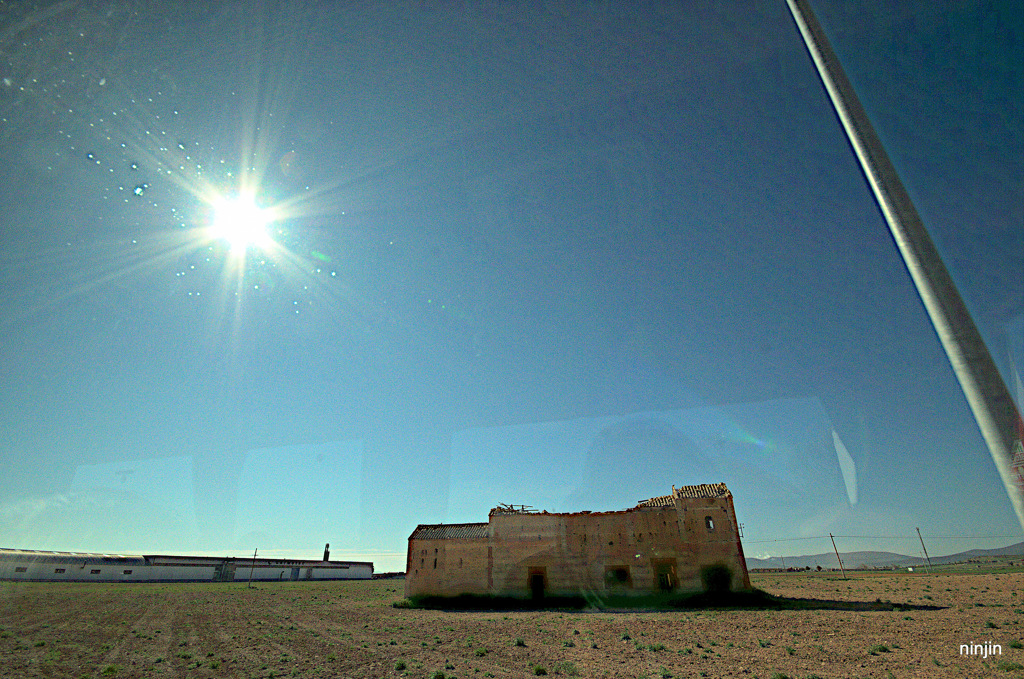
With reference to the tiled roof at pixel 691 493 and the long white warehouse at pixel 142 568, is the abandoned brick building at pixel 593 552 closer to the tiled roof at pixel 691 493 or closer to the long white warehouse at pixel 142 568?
the tiled roof at pixel 691 493

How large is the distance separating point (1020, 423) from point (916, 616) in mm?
27466

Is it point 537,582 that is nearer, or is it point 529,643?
point 529,643

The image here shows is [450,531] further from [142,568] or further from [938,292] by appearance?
[142,568]

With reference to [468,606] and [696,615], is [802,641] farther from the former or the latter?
[468,606]

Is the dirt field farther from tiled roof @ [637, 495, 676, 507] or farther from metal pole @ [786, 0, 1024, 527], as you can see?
metal pole @ [786, 0, 1024, 527]

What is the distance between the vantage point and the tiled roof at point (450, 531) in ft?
120

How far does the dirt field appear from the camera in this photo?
44.2 feet

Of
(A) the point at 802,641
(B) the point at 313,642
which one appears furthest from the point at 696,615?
(B) the point at 313,642

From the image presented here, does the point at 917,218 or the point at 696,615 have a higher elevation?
the point at 917,218

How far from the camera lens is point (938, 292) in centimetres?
437

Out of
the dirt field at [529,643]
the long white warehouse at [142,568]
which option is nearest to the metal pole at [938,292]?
the dirt field at [529,643]

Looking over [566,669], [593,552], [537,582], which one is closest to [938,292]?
[566,669]

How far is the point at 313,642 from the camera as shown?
18.2 metres

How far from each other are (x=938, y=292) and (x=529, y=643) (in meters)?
20.0
